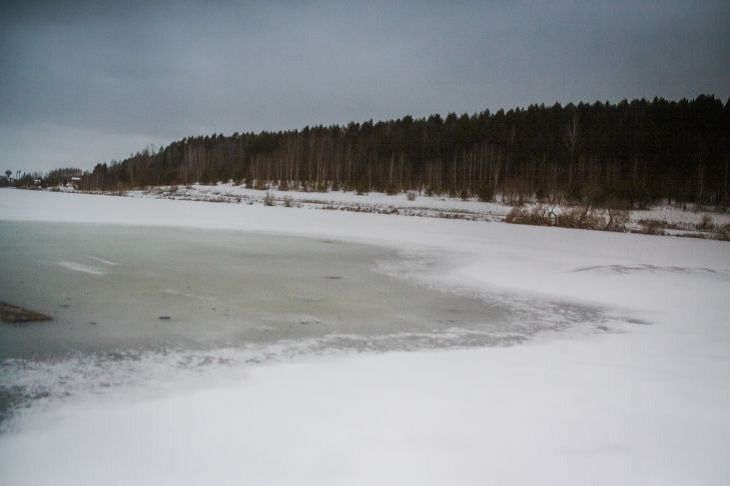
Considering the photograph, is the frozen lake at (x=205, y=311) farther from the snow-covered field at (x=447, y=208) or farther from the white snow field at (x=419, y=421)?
the snow-covered field at (x=447, y=208)

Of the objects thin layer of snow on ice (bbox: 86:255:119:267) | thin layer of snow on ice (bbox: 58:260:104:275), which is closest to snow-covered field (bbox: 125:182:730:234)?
thin layer of snow on ice (bbox: 86:255:119:267)

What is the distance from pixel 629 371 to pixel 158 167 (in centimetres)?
10328

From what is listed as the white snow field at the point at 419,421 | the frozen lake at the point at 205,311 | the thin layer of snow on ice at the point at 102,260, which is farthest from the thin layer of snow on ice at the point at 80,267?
the white snow field at the point at 419,421

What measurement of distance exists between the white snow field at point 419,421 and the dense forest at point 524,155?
26.7 m

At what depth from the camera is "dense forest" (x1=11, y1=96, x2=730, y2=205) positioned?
133 feet

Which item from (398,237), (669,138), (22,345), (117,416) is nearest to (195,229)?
(398,237)

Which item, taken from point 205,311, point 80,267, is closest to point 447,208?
point 80,267

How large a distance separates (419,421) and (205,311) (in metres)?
2.83

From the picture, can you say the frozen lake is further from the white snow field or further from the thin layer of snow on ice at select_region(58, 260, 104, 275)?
the white snow field

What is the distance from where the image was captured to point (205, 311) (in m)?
4.86

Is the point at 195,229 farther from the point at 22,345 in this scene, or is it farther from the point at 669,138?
the point at 669,138

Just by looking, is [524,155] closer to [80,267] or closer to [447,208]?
[447,208]

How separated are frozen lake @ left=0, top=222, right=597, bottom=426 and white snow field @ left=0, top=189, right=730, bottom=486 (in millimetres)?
359

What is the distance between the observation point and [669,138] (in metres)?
48.2
